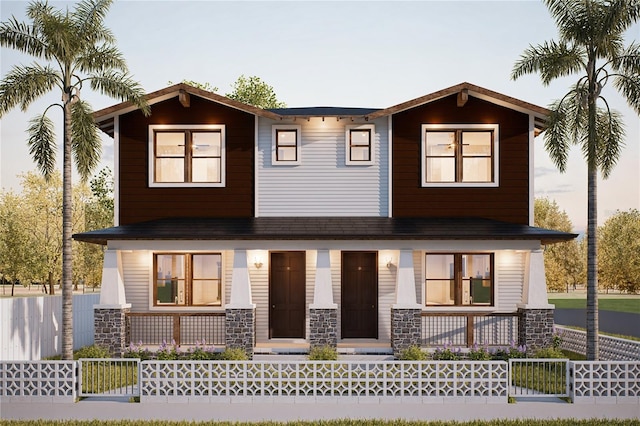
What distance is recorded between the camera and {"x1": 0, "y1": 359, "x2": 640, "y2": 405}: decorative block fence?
12922mm

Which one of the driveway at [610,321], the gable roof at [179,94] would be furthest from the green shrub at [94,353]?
the driveway at [610,321]

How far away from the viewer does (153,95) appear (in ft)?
61.0

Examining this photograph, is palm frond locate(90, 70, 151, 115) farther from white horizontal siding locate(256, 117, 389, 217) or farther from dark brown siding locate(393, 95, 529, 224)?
dark brown siding locate(393, 95, 529, 224)

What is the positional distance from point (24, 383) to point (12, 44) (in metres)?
8.98

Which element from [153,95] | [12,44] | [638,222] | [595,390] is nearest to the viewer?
[595,390]

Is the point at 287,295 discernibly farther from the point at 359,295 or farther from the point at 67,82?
the point at 67,82

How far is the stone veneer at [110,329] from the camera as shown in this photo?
57.4 ft

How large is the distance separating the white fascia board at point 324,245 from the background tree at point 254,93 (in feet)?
77.1

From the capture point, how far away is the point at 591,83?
16.7 metres

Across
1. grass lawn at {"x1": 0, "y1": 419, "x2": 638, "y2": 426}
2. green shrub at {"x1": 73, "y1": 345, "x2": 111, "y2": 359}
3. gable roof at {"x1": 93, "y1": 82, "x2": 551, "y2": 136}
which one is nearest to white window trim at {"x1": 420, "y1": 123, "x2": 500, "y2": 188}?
gable roof at {"x1": 93, "y1": 82, "x2": 551, "y2": 136}

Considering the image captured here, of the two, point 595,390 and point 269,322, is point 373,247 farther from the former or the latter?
point 595,390

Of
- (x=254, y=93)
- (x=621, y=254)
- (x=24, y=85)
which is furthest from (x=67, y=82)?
(x=621, y=254)

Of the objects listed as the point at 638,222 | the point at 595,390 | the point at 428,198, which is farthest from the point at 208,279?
the point at 638,222

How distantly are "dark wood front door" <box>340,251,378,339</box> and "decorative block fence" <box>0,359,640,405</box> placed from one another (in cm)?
583
